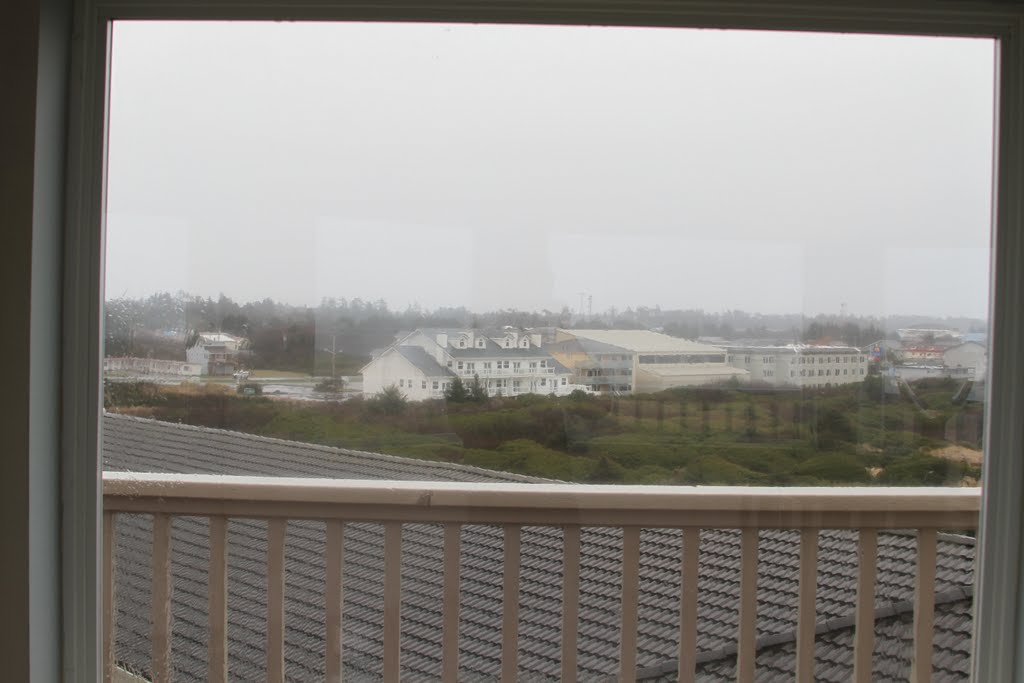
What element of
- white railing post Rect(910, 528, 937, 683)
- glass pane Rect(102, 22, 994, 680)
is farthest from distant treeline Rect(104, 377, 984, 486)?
A: white railing post Rect(910, 528, 937, 683)

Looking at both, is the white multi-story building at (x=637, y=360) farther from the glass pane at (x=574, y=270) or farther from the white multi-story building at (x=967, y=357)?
the white multi-story building at (x=967, y=357)

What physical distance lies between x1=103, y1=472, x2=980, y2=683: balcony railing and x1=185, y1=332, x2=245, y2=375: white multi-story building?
0.22 m

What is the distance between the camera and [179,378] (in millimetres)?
1280

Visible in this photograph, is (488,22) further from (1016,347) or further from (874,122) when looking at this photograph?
(1016,347)

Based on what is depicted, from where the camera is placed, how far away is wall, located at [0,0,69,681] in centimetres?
111

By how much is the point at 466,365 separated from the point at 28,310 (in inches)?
29.6

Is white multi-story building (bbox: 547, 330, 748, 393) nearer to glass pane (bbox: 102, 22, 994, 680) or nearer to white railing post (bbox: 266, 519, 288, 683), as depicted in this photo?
glass pane (bbox: 102, 22, 994, 680)

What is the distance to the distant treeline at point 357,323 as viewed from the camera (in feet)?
4.11

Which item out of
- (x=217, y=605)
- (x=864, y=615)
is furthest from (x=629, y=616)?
(x=217, y=605)

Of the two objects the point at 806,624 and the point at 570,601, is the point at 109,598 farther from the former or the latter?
the point at 806,624

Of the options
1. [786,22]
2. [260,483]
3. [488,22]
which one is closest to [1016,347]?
[786,22]

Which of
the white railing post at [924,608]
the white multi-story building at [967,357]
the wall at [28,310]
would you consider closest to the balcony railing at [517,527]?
the white railing post at [924,608]

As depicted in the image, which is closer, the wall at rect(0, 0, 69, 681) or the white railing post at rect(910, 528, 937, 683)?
the wall at rect(0, 0, 69, 681)

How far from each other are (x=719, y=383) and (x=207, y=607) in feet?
3.59
